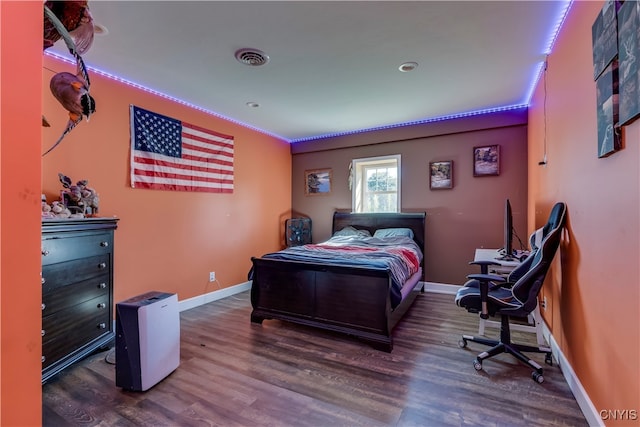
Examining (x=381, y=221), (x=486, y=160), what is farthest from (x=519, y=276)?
(x=381, y=221)

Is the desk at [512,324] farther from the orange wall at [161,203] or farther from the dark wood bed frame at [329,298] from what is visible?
the orange wall at [161,203]

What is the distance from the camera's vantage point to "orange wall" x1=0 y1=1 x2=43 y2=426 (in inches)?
21.1

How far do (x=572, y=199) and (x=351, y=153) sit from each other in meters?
3.46

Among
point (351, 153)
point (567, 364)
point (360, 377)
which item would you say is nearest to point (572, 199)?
point (567, 364)

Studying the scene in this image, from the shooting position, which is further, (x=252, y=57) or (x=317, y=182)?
(x=317, y=182)

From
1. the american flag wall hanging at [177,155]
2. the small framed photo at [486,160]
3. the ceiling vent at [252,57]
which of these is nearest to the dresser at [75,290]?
the american flag wall hanging at [177,155]

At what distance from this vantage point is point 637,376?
1.18 meters

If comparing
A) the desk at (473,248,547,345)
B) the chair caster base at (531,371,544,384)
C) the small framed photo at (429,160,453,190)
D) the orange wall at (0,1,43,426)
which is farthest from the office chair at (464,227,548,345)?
the orange wall at (0,1,43,426)

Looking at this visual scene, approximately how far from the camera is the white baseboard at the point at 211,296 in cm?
359

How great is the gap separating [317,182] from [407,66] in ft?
9.48

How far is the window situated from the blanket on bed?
89cm

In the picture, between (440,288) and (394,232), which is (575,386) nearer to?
(440,288)

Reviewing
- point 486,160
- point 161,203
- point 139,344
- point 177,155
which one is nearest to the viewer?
point 139,344

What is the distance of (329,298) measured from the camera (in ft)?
9.24
